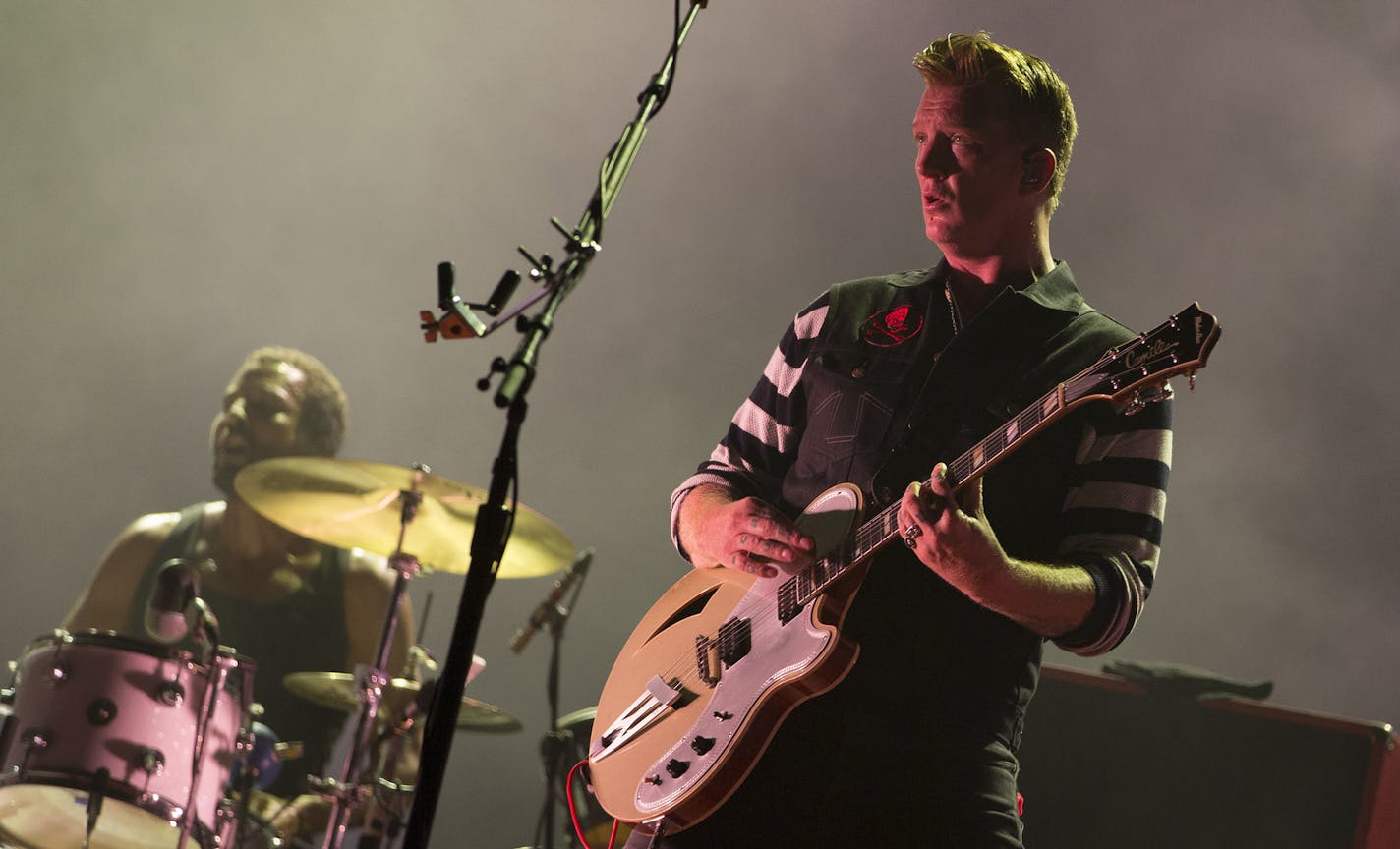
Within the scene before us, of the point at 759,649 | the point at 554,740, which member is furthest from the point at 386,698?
the point at 759,649

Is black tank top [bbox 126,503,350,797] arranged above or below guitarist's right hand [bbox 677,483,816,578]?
below

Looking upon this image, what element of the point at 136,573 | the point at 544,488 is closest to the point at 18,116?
the point at 136,573

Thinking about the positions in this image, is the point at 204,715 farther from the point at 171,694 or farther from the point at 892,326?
the point at 892,326

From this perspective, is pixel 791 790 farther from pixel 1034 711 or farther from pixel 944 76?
pixel 1034 711

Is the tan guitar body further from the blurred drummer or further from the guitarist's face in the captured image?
the blurred drummer

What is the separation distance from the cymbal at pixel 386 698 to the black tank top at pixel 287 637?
0.28m

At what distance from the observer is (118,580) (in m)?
5.21

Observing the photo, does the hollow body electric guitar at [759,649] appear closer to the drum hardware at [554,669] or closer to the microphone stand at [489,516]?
the microphone stand at [489,516]

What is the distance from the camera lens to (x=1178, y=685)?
158 inches

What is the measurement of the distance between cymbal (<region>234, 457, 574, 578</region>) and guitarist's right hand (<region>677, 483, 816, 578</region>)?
1.88 m

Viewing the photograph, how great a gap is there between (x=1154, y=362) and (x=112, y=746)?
323cm

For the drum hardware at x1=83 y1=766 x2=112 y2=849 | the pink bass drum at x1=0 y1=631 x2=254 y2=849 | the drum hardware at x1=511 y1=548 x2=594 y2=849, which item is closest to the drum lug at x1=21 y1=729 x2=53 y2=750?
the pink bass drum at x1=0 y1=631 x2=254 y2=849

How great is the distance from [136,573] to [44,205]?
2.36m

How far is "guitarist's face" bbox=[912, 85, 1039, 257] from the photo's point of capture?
7.31 feet
